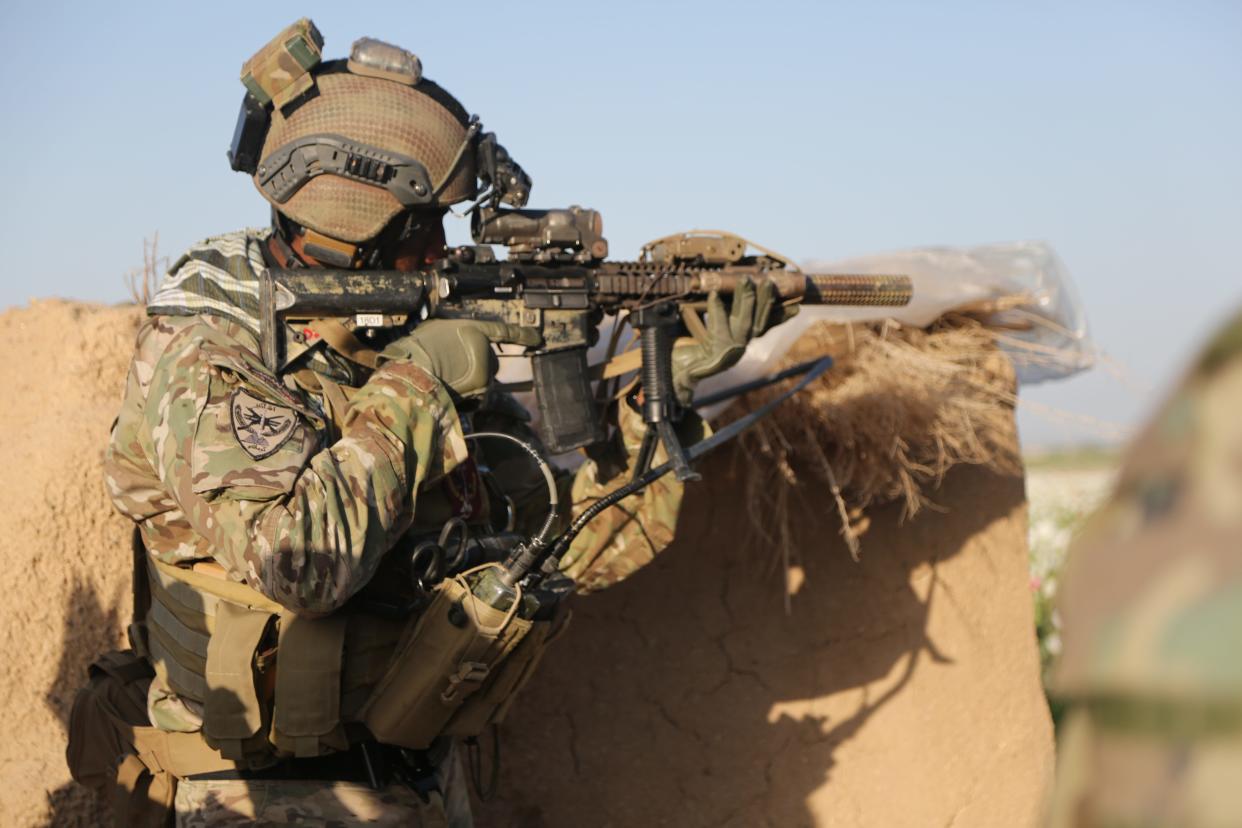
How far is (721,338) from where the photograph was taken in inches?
131

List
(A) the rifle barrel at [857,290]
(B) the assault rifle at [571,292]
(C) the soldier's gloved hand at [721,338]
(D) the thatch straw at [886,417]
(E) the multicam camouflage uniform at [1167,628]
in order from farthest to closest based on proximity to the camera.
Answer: (D) the thatch straw at [886,417] → (A) the rifle barrel at [857,290] → (C) the soldier's gloved hand at [721,338] → (B) the assault rifle at [571,292] → (E) the multicam camouflage uniform at [1167,628]

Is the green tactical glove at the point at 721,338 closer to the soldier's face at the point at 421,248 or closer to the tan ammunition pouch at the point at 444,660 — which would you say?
the soldier's face at the point at 421,248

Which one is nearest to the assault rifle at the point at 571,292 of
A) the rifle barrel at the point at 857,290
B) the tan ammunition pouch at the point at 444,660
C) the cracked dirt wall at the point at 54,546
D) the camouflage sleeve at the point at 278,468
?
the rifle barrel at the point at 857,290

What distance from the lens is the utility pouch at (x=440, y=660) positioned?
8.68 feet

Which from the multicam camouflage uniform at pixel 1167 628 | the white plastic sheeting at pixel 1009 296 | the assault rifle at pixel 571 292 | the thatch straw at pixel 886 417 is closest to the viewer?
the multicam camouflage uniform at pixel 1167 628

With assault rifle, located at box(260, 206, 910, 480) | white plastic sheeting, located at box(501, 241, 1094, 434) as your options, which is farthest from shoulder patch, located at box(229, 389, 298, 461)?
white plastic sheeting, located at box(501, 241, 1094, 434)

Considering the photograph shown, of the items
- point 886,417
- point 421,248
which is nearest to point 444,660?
point 421,248

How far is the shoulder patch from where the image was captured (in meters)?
2.45

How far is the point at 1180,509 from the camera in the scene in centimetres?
71

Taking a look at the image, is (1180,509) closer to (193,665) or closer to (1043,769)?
(193,665)

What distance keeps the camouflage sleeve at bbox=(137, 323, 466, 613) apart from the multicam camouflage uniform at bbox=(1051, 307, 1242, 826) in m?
1.88

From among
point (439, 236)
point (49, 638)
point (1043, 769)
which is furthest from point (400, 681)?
point (1043, 769)

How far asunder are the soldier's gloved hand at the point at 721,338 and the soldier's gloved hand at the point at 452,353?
2.14ft

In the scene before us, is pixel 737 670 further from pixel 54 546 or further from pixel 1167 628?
pixel 1167 628
